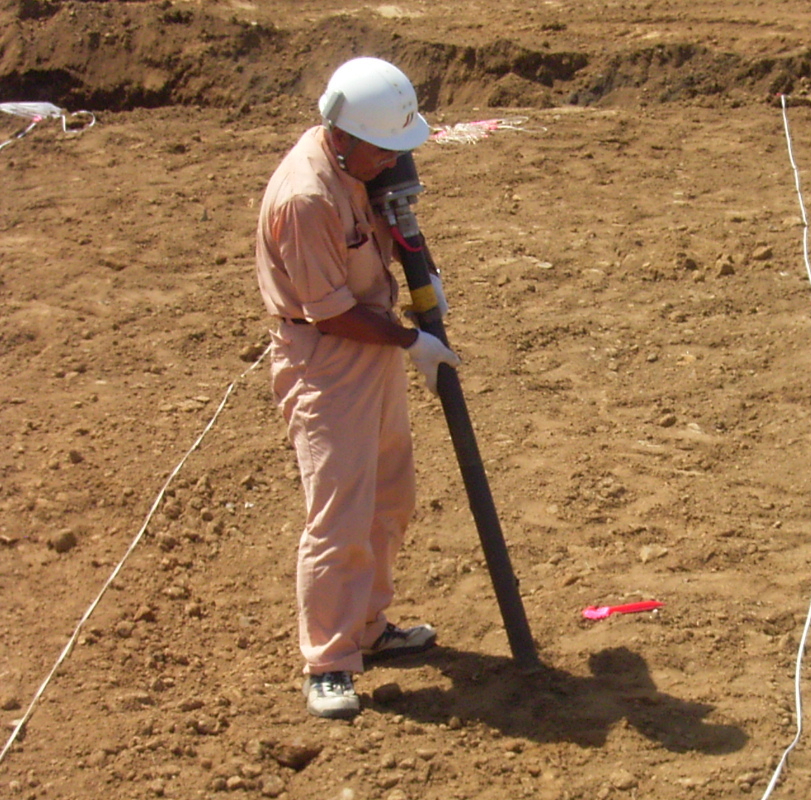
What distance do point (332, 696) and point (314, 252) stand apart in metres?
1.47

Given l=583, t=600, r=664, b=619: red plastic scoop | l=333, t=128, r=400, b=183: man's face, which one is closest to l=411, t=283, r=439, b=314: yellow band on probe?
l=333, t=128, r=400, b=183: man's face

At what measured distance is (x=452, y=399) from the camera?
4012 mm

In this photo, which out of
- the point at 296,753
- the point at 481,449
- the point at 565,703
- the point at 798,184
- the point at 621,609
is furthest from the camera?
the point at 798,184

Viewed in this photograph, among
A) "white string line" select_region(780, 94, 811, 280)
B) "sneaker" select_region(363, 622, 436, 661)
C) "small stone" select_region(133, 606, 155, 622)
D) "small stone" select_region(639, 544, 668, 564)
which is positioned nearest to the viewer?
"sneaker" select_region(363, 622, 436, 661)

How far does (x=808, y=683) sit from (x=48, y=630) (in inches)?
108

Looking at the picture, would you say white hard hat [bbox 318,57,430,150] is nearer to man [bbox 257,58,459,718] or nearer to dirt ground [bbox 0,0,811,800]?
man [bbox 257,58,459,718]

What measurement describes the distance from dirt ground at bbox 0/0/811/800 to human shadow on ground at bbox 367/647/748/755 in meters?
0.01

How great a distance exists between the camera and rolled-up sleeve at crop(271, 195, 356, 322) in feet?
11.8

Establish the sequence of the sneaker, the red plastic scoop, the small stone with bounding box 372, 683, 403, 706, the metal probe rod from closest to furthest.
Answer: the metal probe rod < the small stone with bounding box 372, 683, 403, 706 < the sneaker < the red plastic scoop

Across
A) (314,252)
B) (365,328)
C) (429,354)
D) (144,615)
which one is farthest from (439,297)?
(144,615)

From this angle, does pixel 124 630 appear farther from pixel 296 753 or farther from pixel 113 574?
pixel 296 753

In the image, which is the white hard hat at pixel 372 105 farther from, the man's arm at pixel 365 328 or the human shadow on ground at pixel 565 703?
the human shadow on ground at pixel 565 703

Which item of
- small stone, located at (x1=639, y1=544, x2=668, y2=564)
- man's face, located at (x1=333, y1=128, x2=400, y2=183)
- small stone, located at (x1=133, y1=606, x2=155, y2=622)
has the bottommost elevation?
small stone, located at (x1=639, y1=544, x2=668, y2=564)

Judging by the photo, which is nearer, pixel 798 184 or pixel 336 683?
pixel 336 683
